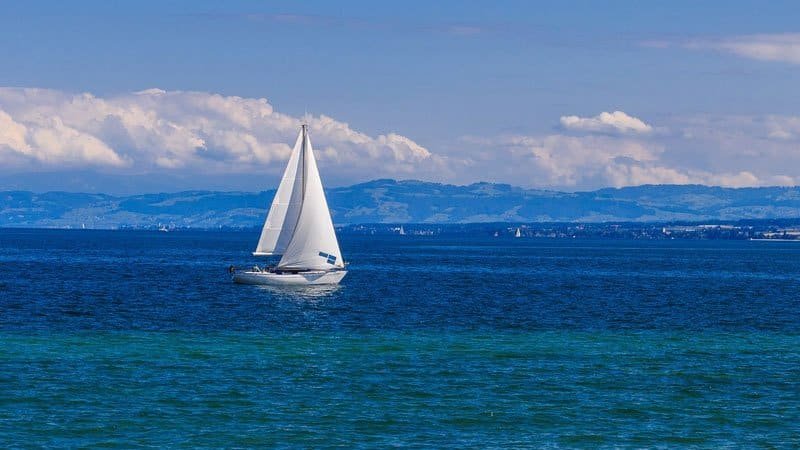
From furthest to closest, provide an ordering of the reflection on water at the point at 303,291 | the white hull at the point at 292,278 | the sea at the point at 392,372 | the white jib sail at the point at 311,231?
the white hull at the point at 292,278
the white jib sail at the point at 311,231
the reflection on water at the point at 303,291
the sea at the point at 392,372

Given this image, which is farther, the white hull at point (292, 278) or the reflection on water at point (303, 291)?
the white hull at point (292, 278)

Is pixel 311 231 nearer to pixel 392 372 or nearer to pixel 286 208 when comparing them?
pixel 286 208

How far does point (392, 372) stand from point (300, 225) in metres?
56.8

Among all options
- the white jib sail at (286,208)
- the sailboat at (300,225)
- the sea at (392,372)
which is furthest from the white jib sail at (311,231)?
the sea at (392,372)

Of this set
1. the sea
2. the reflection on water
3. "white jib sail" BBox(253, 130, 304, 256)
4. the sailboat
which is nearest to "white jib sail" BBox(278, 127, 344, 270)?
the sailboat

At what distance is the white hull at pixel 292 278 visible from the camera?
371 feet

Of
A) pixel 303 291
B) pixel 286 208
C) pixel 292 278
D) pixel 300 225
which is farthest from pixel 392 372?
pixel 292 278

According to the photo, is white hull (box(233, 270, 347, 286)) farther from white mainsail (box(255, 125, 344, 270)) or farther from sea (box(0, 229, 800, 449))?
sea (box(0, 229, 800, 449))

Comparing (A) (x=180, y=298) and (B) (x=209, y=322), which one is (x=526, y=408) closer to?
(B) (x=209, y=322)

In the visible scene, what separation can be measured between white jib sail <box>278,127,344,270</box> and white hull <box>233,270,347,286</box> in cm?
93

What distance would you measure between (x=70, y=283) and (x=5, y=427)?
8863cm

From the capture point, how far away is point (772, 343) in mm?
69938

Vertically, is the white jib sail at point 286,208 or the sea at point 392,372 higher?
the white jib sail at point 286,208

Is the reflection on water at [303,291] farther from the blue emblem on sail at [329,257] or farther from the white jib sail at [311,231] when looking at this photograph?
the blue emblem on sail at [329,257]
